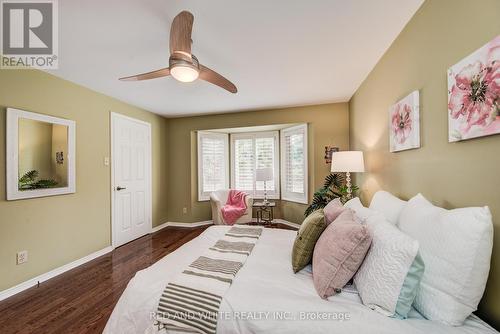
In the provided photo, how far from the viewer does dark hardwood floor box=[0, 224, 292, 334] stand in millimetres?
1679

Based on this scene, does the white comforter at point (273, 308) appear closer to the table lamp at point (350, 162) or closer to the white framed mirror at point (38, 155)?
the table lamp at point (350, 162)

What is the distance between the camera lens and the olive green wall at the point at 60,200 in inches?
82.7

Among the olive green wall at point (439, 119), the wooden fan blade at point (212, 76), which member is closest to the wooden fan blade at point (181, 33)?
the wooden fan blade at point (212, 76)

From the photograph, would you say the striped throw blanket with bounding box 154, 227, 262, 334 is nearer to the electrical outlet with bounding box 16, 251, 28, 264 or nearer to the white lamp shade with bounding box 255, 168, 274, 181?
the electrical outlet with bounding box 16, 251, 28, 264

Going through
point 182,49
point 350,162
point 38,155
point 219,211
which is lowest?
point 219,211

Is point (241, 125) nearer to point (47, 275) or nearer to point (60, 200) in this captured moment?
point (60, 200)

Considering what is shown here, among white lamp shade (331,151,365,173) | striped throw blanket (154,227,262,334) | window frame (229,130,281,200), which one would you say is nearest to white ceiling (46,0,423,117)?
white lamp shade (331,151,365,173)

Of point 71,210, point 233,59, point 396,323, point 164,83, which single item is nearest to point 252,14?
point 233,59

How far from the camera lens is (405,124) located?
1684 mm

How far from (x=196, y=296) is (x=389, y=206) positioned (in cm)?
146

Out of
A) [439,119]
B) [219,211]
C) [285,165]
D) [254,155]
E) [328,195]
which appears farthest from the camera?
[254,155]

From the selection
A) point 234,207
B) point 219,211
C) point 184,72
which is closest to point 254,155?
point 234,207

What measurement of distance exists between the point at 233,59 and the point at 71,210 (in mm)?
2837

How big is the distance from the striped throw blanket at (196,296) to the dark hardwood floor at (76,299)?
1.05 m
